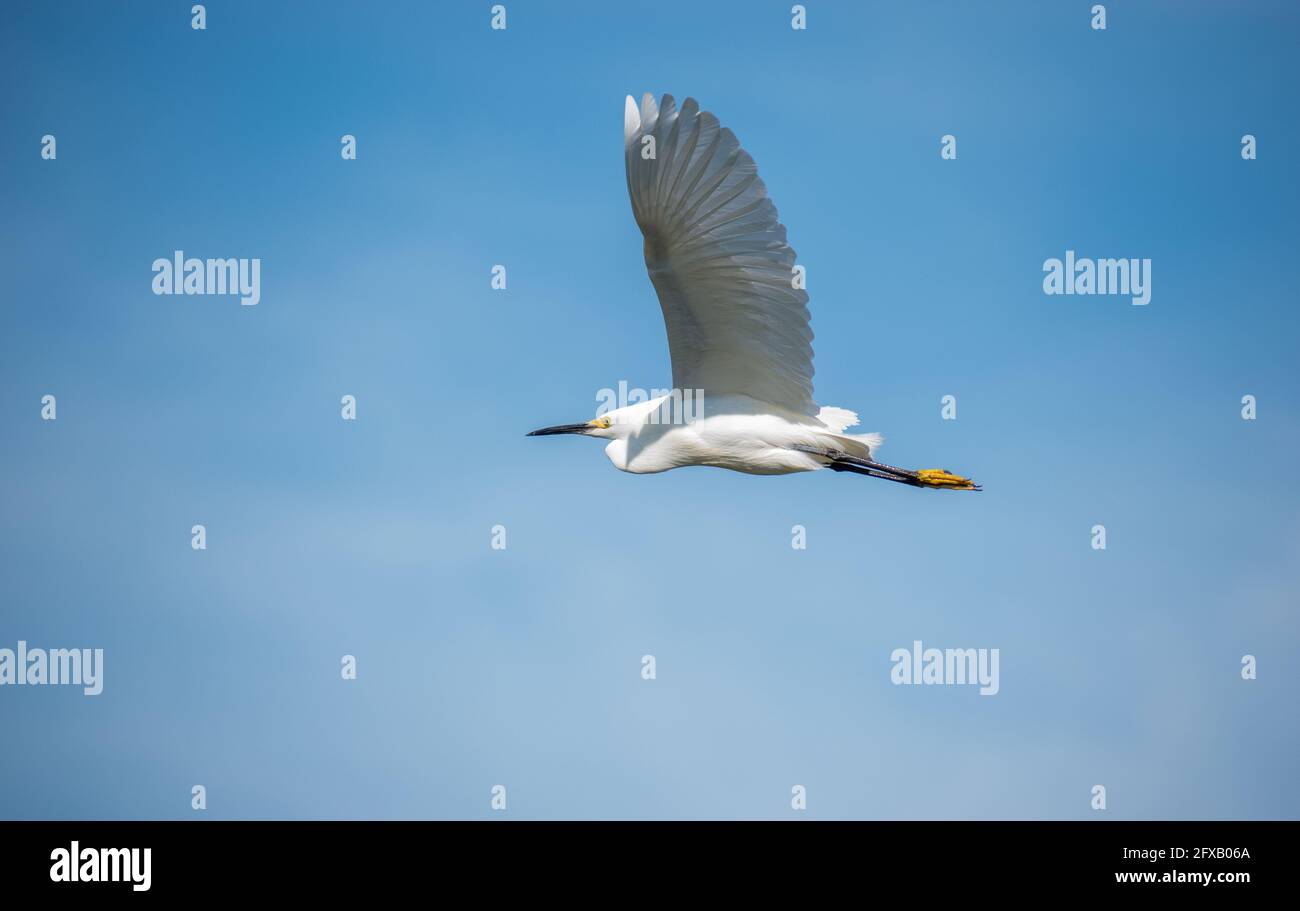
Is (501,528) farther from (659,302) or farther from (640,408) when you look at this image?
(659,302)

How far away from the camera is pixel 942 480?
46.2 feet

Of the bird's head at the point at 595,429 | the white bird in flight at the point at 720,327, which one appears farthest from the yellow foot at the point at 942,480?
the bird's head at the point at 595,429

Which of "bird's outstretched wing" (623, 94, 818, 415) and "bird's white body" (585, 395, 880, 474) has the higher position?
"bird's outstretched wing" (623, 94, 818, 415)

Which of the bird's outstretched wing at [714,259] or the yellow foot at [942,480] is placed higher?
the bird's outstretched wing at [714,259]

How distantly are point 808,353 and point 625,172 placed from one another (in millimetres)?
2516

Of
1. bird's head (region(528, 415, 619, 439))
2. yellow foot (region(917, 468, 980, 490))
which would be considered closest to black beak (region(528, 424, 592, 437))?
bird's head (region(528, 415, 619, 439))

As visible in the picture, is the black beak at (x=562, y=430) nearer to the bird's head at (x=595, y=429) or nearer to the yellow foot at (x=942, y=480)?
the bird's head at (x=595, y=429)

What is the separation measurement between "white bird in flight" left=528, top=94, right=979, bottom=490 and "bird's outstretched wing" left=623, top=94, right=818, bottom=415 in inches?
0.4

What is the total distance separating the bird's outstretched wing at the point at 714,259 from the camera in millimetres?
10758

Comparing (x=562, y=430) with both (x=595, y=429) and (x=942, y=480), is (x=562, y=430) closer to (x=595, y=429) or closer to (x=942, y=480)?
(x=595, y=429)

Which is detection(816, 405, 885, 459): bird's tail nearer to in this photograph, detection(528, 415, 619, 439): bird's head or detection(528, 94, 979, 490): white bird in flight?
detection(528, 94, 979, 490): white bird in flight

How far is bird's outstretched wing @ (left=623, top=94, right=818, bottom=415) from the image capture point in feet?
35.3

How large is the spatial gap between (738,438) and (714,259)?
217 cm

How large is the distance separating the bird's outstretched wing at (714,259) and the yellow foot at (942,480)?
5.91ft
